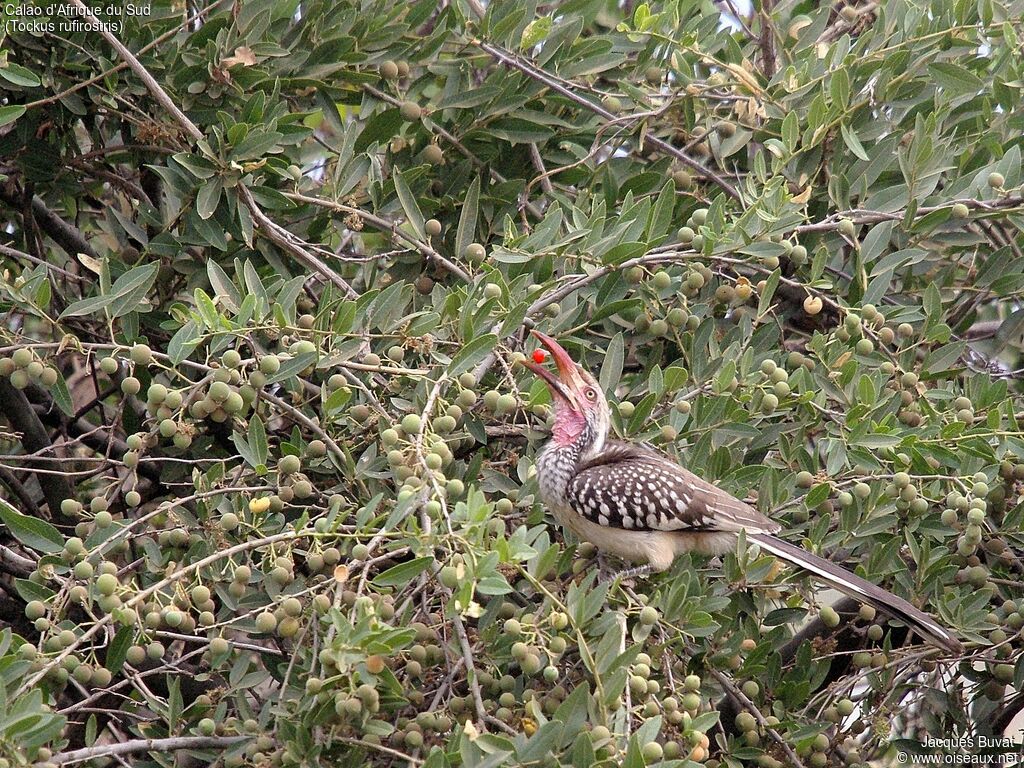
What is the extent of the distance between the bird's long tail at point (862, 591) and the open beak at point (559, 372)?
26.8 inches

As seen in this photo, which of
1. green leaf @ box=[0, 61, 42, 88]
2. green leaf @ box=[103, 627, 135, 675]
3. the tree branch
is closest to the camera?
green leaf @ box=[103, 627, 135, 675]

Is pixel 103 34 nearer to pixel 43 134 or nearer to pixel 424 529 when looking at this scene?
pixel 43 134

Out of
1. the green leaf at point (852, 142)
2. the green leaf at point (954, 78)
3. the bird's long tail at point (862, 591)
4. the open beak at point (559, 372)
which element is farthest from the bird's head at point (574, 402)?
the green leaf at point (954, 78)

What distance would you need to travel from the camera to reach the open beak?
3.36 metres

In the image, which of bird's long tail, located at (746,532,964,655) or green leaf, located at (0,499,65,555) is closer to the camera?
green leaf, located at (0,499,65,555)

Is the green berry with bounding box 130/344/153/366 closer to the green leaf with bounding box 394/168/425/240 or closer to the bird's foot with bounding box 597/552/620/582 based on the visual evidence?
the green leaf with bounding box 394/168/425/240

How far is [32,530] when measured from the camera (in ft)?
9.27

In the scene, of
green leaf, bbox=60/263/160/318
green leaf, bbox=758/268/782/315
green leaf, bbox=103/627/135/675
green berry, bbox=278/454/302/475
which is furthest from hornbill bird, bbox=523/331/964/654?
green leaf, bbox=103/627/135/675

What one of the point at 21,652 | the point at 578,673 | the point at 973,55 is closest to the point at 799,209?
the point at 973,55

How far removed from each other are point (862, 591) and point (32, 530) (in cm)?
226

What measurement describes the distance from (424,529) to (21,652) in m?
0.93

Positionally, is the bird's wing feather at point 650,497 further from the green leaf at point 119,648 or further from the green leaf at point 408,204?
the green leaf at point 119,648

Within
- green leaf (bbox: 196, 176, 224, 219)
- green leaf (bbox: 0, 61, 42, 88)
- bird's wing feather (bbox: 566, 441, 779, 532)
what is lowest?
bird's wing feather (bbox: 566, 441, 779, 532)

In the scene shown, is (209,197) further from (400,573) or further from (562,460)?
(400,573)
